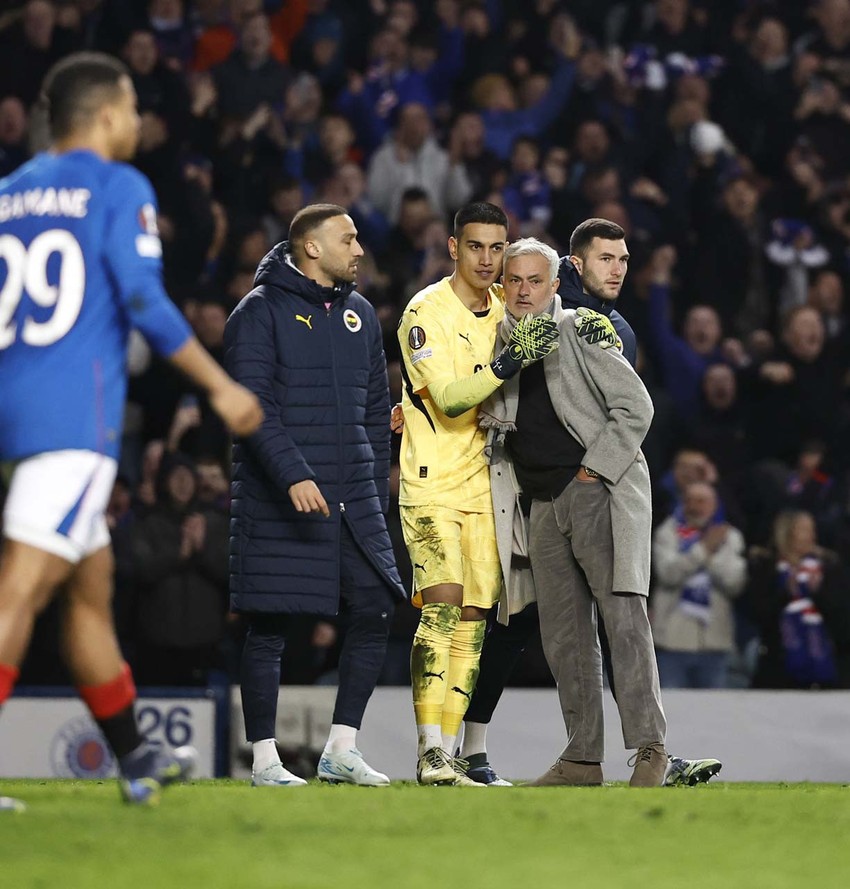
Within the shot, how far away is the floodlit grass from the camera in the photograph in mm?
4027

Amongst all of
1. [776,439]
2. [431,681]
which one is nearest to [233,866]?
[431,681]

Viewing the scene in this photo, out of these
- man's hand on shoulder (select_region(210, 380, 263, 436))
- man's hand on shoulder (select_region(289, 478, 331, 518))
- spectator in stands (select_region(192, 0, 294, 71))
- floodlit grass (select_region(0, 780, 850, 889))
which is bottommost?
floodlit grass (select_region(0, 780, 850, 889))

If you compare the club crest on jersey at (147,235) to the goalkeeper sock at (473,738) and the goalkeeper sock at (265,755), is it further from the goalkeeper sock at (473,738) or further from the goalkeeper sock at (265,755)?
the goalkeeper sock at (473,738)

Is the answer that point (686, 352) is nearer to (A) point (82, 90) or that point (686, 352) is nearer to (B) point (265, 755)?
(B) point (265, 755)

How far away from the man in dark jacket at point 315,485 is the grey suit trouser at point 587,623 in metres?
0.64

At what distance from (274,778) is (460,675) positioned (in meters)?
0.87

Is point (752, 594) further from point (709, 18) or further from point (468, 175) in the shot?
point (709, 18)

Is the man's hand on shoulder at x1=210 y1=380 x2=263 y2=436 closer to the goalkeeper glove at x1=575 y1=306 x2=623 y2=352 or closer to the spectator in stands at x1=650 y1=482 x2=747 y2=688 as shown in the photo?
the goalkeeper glove at x1=575 y1=306 x2=623 y2=352

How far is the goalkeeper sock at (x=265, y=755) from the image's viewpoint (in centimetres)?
711

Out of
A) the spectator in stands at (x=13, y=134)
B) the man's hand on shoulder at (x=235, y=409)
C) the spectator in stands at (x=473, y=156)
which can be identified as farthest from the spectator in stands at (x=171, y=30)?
the man's hand on shoulder at (x=235, y=409)

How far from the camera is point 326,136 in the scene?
13.8m

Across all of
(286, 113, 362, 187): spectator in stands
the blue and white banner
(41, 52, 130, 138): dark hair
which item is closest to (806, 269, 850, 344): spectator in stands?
(286, 113, 362, 187): spectator in stands

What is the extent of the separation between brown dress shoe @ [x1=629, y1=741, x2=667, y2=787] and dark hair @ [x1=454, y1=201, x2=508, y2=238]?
2201mm

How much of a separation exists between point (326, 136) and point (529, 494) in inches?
273
